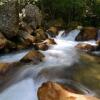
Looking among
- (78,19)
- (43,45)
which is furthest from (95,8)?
(43,45)

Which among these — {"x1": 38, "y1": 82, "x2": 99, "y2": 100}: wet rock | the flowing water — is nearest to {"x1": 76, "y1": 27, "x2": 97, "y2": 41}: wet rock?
the flowing water

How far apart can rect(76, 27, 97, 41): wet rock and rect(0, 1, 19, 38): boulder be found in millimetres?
4160

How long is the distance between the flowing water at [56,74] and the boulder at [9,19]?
179 cm

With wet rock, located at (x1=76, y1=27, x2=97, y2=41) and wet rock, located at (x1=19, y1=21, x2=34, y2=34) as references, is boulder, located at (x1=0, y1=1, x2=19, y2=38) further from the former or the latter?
wet rock, located at (x1=76, y1=27, x2=97, y2=41)

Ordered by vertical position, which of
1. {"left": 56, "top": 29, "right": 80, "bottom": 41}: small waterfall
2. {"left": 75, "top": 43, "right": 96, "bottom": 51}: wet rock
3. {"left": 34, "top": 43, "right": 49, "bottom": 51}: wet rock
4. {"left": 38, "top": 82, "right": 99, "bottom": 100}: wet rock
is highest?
{"left": 38, "top": 82, "right": 99, "bottom": 100}: wet rock

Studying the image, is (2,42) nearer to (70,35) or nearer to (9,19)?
(9,19)

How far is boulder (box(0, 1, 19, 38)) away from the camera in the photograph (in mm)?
14609

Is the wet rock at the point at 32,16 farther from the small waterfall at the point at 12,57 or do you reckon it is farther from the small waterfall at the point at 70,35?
the small waterfall at the point at 12,57

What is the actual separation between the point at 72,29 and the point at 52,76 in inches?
332

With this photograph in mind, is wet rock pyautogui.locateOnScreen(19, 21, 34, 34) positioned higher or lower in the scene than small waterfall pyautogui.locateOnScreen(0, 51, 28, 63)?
higher

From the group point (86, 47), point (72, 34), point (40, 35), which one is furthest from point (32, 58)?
point (72, 34)

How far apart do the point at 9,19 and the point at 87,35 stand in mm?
4889

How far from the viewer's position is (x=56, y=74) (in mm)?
10414

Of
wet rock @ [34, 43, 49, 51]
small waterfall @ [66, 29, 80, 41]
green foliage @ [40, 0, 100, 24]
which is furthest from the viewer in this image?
green foliage @ [40, 0, 100, 24]
